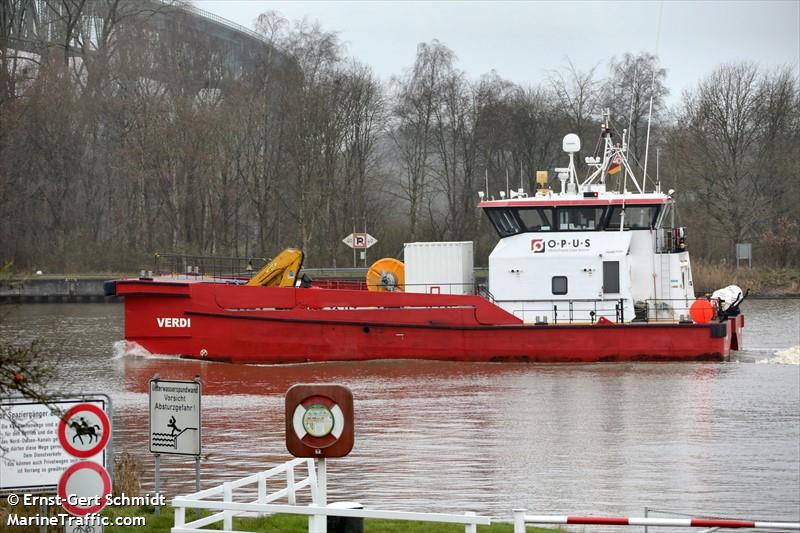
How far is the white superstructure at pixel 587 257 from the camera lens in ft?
71.2

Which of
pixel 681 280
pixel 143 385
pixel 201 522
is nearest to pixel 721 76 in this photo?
pixel 681 280

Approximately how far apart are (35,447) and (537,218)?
1513cm

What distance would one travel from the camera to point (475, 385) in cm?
1950

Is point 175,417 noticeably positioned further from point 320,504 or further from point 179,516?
point 320,504

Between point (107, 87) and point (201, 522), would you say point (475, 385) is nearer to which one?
point (201, 522)

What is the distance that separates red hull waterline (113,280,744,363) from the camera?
21.7 metres

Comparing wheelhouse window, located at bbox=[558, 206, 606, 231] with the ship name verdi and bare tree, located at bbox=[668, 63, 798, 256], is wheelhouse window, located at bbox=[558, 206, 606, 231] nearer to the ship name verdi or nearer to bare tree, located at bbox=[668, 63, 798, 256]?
the ship name verdi

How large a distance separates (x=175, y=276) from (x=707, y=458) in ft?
42.6

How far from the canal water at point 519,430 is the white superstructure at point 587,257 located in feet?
3.97

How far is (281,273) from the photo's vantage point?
73.7 feet

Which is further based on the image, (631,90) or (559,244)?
(631,90)

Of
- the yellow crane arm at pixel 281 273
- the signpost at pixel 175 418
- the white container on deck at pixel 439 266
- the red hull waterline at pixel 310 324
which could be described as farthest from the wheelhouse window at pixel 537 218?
the signpost at pixel 175 418

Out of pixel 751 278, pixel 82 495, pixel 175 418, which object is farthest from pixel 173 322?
pixel 751 278

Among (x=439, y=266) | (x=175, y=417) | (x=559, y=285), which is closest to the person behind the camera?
(x=175, y=417)
